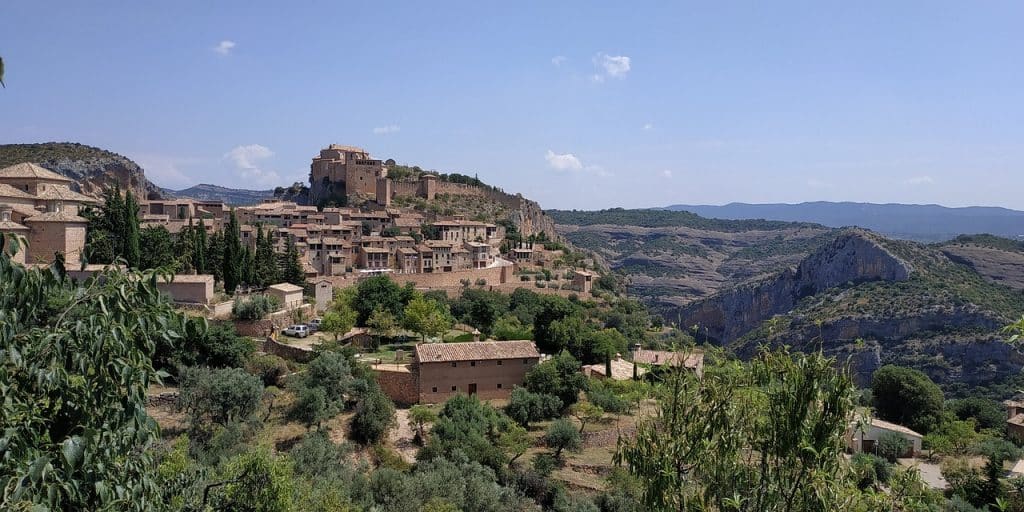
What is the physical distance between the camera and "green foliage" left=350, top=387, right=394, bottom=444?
70.7ft

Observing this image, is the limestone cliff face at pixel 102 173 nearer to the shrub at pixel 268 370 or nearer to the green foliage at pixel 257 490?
the shrub at pixel 268 370

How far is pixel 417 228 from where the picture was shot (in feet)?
197

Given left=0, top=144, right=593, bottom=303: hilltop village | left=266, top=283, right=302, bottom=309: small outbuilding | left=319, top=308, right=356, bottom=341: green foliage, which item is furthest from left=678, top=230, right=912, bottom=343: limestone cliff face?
left=319, top=308, right=356, bottom=341: green foliage

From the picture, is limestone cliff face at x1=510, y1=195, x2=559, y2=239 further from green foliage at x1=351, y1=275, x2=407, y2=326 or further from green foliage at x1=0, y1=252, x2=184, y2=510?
green foliage at x1=0, y1=252, x2=184, y2=510

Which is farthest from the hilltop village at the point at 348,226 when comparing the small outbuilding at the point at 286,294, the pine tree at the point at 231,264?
the small outbuilding at the point at 286,294

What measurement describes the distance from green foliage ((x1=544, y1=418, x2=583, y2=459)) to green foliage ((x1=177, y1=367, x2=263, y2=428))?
965cm

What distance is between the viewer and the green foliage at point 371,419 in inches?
849

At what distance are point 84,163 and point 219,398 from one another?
5217 cm

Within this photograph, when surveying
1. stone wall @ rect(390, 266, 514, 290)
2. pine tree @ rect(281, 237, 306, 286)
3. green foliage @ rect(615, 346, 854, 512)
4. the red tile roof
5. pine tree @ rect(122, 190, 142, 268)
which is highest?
pine tree @ rect(122, 190, 142, 268)

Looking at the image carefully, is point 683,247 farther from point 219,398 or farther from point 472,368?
point 219,398

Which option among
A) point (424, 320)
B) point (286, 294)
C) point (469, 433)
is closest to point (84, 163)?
point (286, 294)

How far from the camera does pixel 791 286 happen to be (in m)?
85.6

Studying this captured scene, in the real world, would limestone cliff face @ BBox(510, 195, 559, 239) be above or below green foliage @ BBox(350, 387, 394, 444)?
above

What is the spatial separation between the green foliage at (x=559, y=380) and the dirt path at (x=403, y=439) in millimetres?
5182
